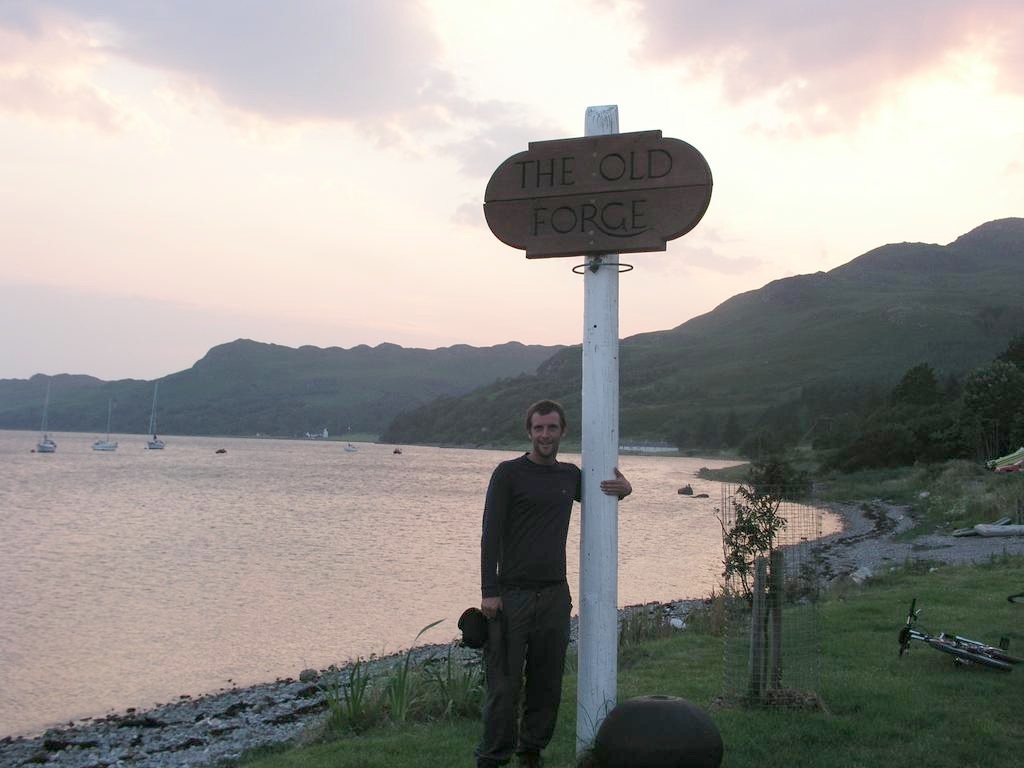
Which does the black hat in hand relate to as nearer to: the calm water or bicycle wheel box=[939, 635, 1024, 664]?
bicycle wheel box=[939, 635, 1024, 664]

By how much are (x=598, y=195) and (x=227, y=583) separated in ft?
75.3

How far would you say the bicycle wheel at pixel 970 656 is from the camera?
796 centimetres

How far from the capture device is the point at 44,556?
30906mm

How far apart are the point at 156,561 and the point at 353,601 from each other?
1115cm

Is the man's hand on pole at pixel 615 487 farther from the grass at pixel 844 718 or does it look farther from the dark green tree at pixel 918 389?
the dark green tree at pixel 918 389

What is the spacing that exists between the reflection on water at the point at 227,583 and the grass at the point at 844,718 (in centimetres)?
826

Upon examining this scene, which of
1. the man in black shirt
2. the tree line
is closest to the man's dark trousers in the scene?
the man in black shirt

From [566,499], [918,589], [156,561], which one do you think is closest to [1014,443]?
[918,589]

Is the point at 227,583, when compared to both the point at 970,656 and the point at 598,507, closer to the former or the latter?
the point at 970,656

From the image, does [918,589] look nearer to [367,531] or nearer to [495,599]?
[495,599]

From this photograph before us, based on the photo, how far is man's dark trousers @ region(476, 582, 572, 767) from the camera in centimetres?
525

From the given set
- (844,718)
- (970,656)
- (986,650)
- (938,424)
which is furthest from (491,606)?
(938,424)

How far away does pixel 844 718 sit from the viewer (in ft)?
22.2

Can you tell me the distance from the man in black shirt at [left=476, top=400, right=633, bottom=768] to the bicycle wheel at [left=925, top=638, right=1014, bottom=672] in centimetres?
470
